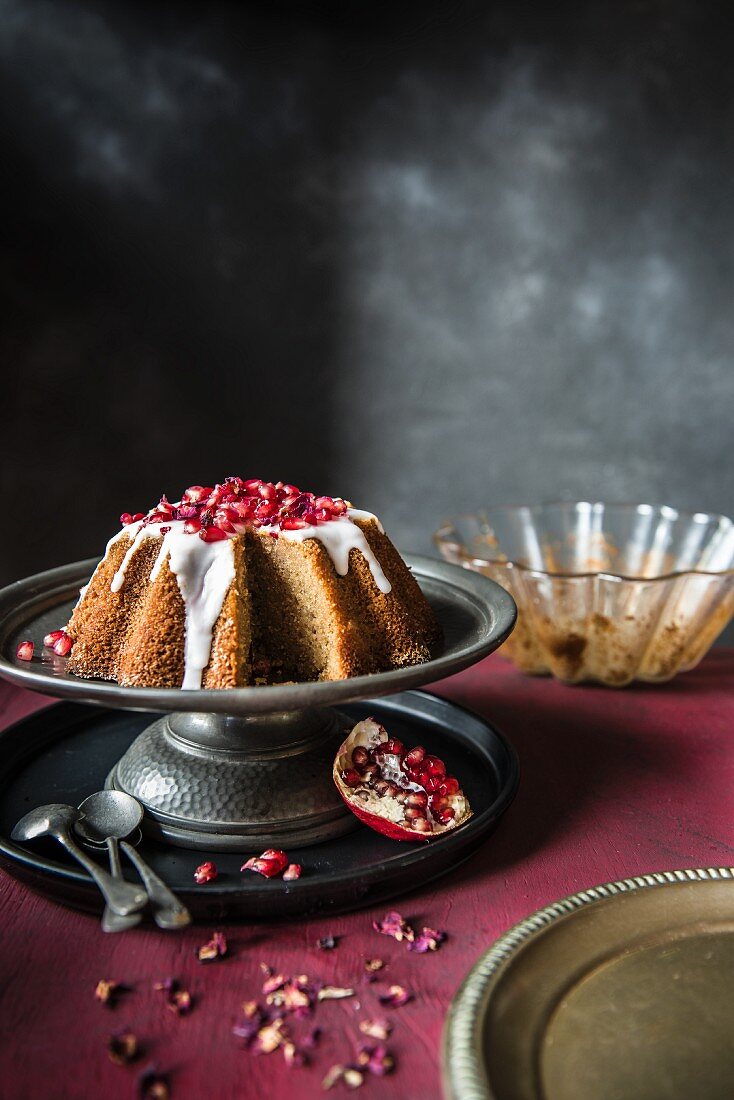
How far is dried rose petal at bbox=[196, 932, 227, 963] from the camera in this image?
1.09m

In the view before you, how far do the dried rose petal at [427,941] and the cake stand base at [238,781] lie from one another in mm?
215

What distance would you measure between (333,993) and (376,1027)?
71mm

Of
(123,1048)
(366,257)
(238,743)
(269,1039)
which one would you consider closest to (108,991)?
(123,1048)

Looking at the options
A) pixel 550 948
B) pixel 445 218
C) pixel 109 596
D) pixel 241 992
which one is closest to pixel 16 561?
pixel 109 596

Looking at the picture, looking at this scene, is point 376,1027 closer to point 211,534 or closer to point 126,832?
point 126,832

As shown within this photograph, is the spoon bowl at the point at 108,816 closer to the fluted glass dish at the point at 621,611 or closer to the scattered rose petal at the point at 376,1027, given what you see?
the scattered rose petal at the point at 376,1027

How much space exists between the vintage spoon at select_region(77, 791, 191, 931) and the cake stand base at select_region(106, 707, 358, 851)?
1.4 inches

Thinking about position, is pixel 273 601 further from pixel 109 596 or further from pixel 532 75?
pixel 532 75

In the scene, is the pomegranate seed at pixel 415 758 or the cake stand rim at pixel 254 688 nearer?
the cake stand rim at pixel 254 688

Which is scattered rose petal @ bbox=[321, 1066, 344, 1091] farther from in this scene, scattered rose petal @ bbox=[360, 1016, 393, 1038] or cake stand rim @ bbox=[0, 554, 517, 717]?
cake stand rim @ bbox=[0, 554, 517, 717]

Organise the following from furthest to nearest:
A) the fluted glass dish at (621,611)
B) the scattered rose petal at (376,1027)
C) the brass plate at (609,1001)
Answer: the fluted glass dish at (621,611) → the scattered rose petal at (376,1027) → the brass plate at (609,1001)

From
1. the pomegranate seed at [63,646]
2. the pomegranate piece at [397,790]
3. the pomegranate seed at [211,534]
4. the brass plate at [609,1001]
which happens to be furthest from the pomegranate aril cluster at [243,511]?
the brass plate at [609,1001]

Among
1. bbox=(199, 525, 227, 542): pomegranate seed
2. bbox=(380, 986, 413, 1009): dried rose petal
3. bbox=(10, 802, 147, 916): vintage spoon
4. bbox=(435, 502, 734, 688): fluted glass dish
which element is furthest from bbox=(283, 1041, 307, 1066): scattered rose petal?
bbox=(435, 502, 734, 688): fluted glass dish

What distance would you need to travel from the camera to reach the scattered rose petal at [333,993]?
1022mm
